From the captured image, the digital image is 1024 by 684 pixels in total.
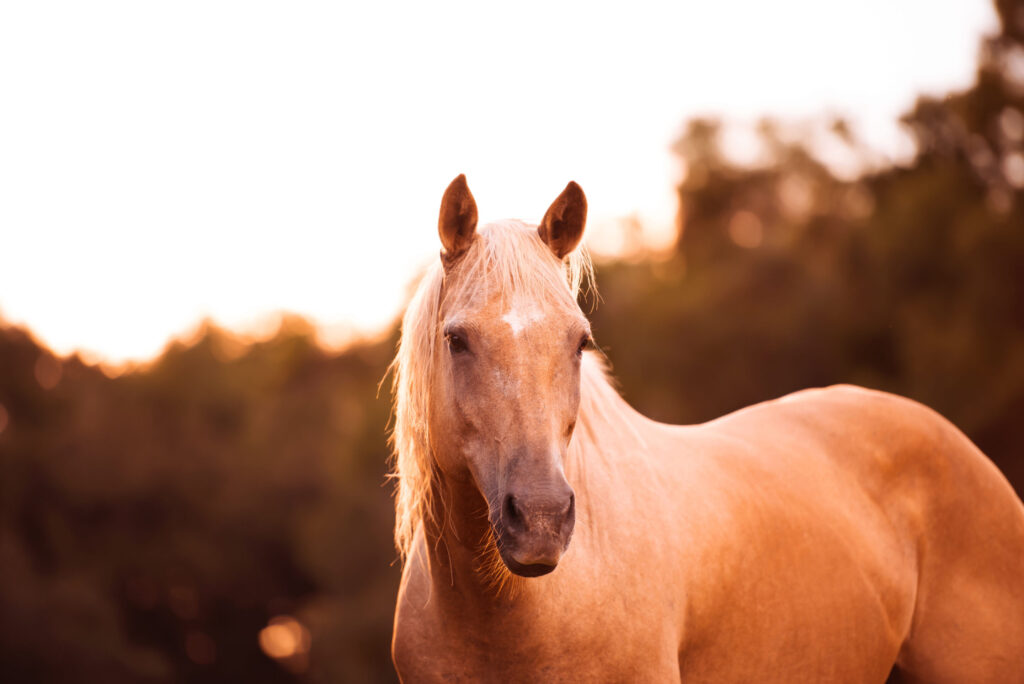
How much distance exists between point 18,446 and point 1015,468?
23.6 metres

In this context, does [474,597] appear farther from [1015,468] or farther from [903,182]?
[903,182]

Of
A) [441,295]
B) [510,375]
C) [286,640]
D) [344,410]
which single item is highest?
[441,295]

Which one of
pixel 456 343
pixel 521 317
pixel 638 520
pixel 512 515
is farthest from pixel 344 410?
pixel 512 515

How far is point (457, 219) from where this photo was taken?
312 centimetres

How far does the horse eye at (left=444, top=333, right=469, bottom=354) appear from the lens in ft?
9.46

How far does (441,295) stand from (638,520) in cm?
112

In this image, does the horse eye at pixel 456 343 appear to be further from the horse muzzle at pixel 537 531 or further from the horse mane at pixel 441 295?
the horse muzzle at pixel 537 531

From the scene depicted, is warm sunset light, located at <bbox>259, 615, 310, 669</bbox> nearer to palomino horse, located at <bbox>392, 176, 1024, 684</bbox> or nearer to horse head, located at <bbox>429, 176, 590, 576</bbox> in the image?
palomino horse, located at <bbox>392, 176, 1024, 684</bbox>

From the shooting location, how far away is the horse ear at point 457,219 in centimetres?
305

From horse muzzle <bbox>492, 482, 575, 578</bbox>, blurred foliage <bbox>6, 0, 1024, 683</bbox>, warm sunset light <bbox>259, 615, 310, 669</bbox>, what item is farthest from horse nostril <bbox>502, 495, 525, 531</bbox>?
warm sunset light <bbox>259, 615, 310, 669</bbox>

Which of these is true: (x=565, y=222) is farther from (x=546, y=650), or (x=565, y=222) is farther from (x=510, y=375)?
(x=546, y=650)

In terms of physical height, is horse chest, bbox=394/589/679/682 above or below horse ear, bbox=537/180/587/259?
below

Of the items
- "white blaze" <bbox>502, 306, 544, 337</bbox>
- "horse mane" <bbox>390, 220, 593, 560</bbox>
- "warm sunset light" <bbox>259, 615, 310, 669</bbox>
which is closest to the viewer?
"white blaze" <bbox>502, 306, 544, 337</bbox>

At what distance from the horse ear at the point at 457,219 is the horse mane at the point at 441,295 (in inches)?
1.4
